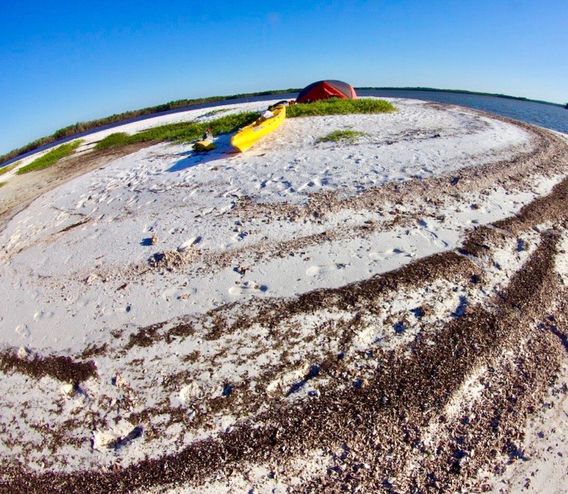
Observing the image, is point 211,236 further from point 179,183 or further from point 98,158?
point 98,158

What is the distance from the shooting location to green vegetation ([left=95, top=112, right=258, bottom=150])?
1659 cm

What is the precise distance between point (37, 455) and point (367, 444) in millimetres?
3805

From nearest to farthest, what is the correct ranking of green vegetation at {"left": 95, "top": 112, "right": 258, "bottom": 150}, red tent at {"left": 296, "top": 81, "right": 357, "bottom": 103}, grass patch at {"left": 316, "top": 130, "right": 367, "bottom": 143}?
1. grass patch at {"left": 316, "top": 130, "right": 367, "bottom": 143}
2. green vegetation at {"left": 95, "top": 112, "right": 258, "bottom": 150}
3. red tent at {"left": 296, "top": 81, "right": 357, "bottom": 103}

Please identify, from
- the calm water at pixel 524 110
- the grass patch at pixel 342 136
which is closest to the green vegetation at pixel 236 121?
the grass patch at pixel 342 136

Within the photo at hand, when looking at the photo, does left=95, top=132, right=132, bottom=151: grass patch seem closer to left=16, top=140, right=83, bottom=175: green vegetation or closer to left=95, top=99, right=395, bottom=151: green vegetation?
left=95, top=99, right=395, bottom=151: green vegetation

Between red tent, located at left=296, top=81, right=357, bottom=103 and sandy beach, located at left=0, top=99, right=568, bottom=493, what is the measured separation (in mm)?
12846

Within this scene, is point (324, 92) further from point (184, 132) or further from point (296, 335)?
point (296, 335)

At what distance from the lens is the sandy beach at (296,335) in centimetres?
454

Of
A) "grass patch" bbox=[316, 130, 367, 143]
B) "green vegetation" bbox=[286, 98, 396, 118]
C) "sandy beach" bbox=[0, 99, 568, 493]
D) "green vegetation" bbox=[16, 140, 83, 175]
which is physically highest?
"green vegetation" bbox=[286, 98, 396, 118]

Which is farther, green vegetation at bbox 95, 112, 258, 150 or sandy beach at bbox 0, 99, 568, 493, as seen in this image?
green vegetation at bbox 95, 112, 258, 150

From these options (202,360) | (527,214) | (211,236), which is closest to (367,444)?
(202,360)

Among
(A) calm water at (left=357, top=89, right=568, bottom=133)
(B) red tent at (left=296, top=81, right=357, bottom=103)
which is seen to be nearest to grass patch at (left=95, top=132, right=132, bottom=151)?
(B) red tent at (left=296, top=81, right=357, bottom=103)

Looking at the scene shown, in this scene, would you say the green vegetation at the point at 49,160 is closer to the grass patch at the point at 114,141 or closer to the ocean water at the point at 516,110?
the grass patch at the point at 114,141

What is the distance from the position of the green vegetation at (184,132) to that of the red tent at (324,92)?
5043mm
